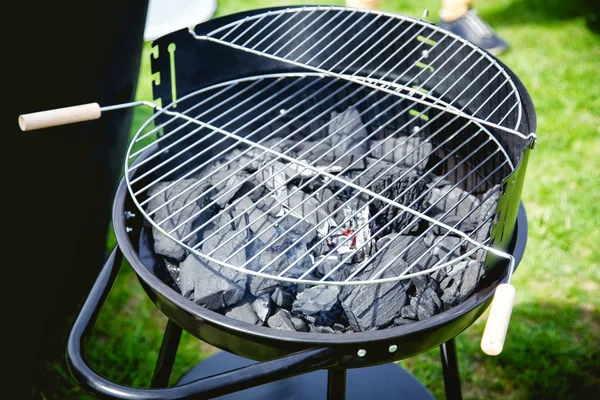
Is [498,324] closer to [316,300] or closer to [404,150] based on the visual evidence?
[316,300]

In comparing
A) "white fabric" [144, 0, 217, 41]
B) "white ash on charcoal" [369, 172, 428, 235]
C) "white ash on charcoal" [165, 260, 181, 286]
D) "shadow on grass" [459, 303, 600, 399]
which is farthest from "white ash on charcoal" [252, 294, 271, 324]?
"white fabric" [144, 0, 217, 41]

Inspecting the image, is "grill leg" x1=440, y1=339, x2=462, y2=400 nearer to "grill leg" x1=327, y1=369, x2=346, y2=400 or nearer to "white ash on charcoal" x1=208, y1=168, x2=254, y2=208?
"grill leg" x1=327, y1=369, x2=346, y2=400

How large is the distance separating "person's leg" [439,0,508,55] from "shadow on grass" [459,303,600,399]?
1951 millimetres

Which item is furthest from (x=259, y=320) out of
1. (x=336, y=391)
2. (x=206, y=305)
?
(x=336, y=391)

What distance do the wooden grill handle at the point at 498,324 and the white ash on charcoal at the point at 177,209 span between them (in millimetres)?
686

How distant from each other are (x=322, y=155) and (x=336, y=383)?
53cm

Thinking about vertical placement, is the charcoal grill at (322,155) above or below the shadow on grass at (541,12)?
above

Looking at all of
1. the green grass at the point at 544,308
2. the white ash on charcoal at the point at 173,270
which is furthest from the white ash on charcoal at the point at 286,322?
the green grass at the point at 544,308

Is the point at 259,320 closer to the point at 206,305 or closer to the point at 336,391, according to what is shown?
the point at 206,305

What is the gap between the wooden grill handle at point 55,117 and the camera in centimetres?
116

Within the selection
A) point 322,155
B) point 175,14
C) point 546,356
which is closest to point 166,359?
point 322,155

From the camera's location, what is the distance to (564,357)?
6.25 feet

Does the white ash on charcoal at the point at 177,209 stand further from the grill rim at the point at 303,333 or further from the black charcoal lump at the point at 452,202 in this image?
the black charcoal lump at the point at 452,202

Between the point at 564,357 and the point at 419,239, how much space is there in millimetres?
1028
